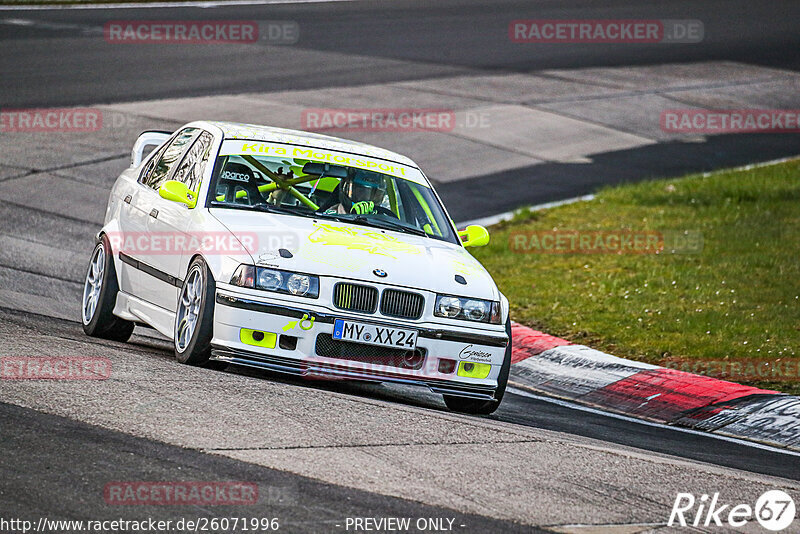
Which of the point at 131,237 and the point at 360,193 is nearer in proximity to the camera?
the point at 360,193

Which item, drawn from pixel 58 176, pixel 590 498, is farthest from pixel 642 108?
pixel 590 498

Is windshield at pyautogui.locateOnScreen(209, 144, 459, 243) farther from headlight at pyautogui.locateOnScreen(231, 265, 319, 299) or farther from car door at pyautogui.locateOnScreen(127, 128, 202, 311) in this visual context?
headlight at pyautogui.locateOnScreen(231, 265, 319, 299)

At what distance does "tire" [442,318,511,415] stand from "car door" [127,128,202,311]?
193cm

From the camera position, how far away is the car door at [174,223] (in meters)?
8.20

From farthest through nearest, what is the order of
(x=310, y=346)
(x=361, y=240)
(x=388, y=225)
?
(x=388, y=225) < (x=361, y=240) < (x=310, y=346)

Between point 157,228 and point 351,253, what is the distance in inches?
64.4

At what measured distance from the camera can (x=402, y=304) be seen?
7.59 metres

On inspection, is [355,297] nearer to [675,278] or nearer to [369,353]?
[369,353]

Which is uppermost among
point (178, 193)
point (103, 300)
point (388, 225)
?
point (178, 193)

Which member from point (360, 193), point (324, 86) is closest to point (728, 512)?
point (360, 193)

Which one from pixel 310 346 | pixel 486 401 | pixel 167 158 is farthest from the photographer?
pixel 167 158

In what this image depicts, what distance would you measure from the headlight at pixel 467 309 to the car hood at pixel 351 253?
0.04 meters

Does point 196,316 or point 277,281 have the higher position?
point 277,281

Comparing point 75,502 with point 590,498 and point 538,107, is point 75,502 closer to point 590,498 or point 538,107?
point 590,498
